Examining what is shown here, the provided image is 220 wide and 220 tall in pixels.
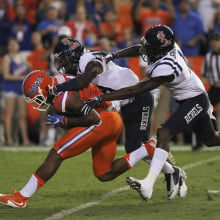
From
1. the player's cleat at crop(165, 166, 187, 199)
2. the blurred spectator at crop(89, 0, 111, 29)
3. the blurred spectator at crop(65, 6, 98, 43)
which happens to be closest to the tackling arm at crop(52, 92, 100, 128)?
the player's cleat at crop(165, 166, 187, 199)

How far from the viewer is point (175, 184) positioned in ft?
20.5

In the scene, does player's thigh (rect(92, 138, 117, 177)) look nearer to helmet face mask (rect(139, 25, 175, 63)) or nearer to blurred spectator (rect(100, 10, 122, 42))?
helmet face mask (rect(139, 25, 175, 63))

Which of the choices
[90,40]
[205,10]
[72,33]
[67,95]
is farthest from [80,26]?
[67,95]

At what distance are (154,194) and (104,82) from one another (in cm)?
114

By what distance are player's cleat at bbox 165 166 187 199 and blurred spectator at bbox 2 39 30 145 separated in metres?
5.38

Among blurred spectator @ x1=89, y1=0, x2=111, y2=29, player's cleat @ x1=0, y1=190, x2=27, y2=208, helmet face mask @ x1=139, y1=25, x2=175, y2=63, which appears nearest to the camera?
player's cleat @ x1=0, y1=190, x2=27, y2=208

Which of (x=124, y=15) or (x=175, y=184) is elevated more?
(x=175, y=184)

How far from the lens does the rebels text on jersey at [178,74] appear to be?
5767 millimetres

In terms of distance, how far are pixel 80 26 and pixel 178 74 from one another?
6163 mm

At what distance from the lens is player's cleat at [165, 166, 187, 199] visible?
622 cm

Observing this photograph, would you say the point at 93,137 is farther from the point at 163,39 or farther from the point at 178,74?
the point at 163,39

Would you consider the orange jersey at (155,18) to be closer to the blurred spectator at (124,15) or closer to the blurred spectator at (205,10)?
the blurred spectator at (124,15)

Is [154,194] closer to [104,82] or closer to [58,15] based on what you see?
[104,82]

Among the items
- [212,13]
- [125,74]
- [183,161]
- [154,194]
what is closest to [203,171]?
[183,161]
